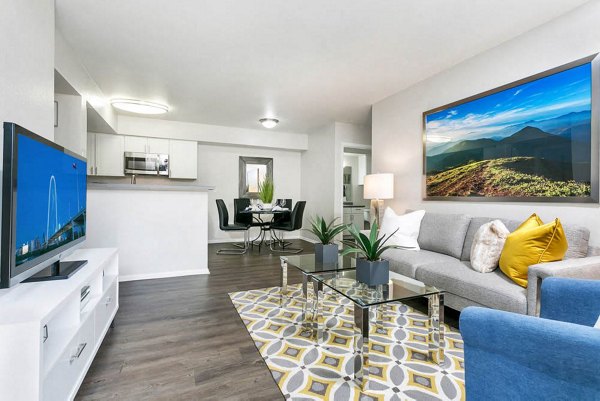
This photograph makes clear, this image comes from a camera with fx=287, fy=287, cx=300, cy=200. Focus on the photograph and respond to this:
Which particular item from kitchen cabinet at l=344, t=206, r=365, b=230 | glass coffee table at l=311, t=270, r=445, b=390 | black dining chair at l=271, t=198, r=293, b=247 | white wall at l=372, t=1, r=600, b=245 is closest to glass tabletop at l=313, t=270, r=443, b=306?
glass coffee table at l=311, t=270, r=445, b=390

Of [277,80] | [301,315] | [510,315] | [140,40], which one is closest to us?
[510,315]

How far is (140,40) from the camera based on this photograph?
8.82 feet

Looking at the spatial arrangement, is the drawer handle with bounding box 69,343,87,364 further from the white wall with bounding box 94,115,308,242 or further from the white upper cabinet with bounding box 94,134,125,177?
the white wall with bounding box 94,115,308,242

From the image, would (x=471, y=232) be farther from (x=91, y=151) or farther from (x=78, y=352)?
(x=91, y=151)

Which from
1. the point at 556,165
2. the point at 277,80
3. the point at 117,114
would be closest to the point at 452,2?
the point at 556,165

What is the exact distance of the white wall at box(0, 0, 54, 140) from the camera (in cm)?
151

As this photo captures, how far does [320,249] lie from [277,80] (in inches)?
90.9

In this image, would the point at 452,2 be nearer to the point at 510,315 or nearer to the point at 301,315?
the point at 510,315

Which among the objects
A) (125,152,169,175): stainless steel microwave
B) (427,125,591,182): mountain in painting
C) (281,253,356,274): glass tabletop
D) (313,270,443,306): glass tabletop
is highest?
(125,152,169,175): stainless steel microwave

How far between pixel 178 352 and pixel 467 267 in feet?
7.20

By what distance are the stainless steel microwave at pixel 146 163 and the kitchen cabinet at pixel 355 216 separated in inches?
161

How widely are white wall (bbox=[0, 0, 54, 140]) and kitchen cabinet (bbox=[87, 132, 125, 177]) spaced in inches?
136

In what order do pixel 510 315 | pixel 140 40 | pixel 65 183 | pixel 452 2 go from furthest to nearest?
pixel 140 40 → pixel 452 2 → pixel 65 183 → pixel 510 315

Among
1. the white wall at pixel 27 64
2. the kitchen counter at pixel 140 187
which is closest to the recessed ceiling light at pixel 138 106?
the kitchen counter at pixel 140 187
